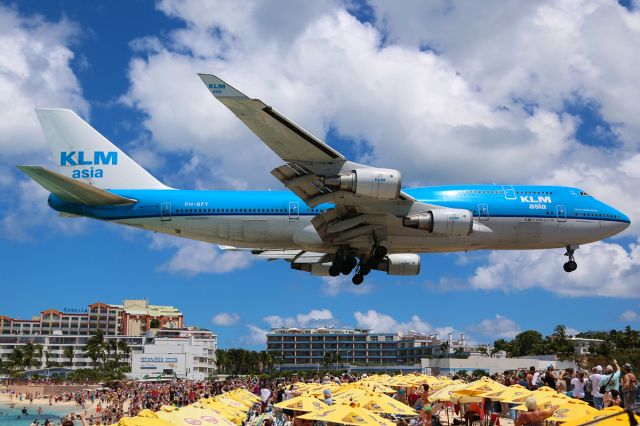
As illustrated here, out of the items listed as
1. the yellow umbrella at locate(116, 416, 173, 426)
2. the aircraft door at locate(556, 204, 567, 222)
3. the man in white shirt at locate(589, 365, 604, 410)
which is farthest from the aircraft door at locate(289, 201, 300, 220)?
the yellow umbrella at locate(116, 416, 173, 426)

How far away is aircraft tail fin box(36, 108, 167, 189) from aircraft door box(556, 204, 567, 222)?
62.0ft

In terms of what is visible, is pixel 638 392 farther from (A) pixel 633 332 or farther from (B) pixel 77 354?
(B) pixel 77 354

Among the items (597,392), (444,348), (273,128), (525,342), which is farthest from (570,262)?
(525,342)

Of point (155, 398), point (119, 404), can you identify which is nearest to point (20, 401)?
point (119, 404)

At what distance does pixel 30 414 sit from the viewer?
8962cm

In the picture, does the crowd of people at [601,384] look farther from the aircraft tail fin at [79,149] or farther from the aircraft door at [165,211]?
the aircraft tail fin at [79,149]

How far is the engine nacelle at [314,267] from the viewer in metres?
36.9

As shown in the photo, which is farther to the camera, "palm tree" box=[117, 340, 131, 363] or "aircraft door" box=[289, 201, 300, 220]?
"palm tree" box=[117, 340, 131, 363]

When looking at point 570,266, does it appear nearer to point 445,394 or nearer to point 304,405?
point 445,394

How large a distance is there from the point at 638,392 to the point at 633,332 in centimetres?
14038

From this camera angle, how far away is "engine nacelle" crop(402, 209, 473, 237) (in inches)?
1133

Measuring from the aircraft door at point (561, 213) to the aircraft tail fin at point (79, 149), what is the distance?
18.9m

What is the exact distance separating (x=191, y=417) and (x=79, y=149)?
2030 cm

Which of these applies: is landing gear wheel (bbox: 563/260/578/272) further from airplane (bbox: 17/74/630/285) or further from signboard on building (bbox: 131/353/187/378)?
signboard on building (bbox: 131/353/187/378)
